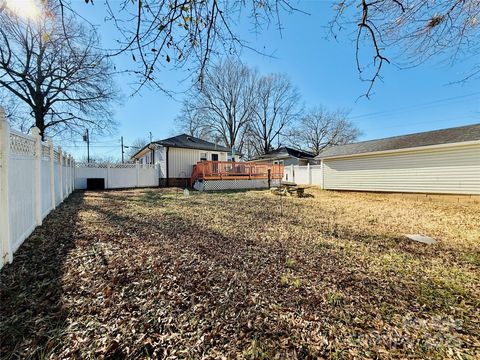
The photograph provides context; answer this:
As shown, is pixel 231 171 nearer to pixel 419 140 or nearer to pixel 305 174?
pixel 305 174

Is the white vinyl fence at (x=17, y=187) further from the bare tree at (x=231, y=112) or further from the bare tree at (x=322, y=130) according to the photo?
the bare tree at (x=322, y=130)

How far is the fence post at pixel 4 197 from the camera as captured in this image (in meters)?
2.35

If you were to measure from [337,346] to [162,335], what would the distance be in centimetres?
124

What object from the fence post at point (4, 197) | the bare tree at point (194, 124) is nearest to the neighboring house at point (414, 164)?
the fence post at point (4, 197)

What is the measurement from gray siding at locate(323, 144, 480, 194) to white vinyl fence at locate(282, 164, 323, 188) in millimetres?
3311

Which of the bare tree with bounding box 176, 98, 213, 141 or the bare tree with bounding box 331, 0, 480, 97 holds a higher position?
the bare tree with bounding box 176, 98, 213, 141

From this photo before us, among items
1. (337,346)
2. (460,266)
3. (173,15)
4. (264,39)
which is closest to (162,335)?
(337,346)

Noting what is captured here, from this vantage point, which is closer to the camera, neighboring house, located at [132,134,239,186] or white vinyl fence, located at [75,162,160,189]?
white vinyl fence, located at [75,162,160,189]

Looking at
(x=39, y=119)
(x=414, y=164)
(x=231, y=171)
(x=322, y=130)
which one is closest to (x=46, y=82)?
(x=39, y=119)

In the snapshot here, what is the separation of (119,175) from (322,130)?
97.3ft

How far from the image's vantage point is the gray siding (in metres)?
8.44

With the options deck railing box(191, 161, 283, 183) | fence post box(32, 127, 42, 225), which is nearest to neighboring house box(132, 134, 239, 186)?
deck railing box(191, 161, 283, 183)

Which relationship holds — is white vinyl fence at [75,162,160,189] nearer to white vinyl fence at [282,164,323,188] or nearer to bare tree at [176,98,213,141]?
bare tree at [176,98,213,141]

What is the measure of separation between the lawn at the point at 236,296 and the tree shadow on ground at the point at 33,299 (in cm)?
1
